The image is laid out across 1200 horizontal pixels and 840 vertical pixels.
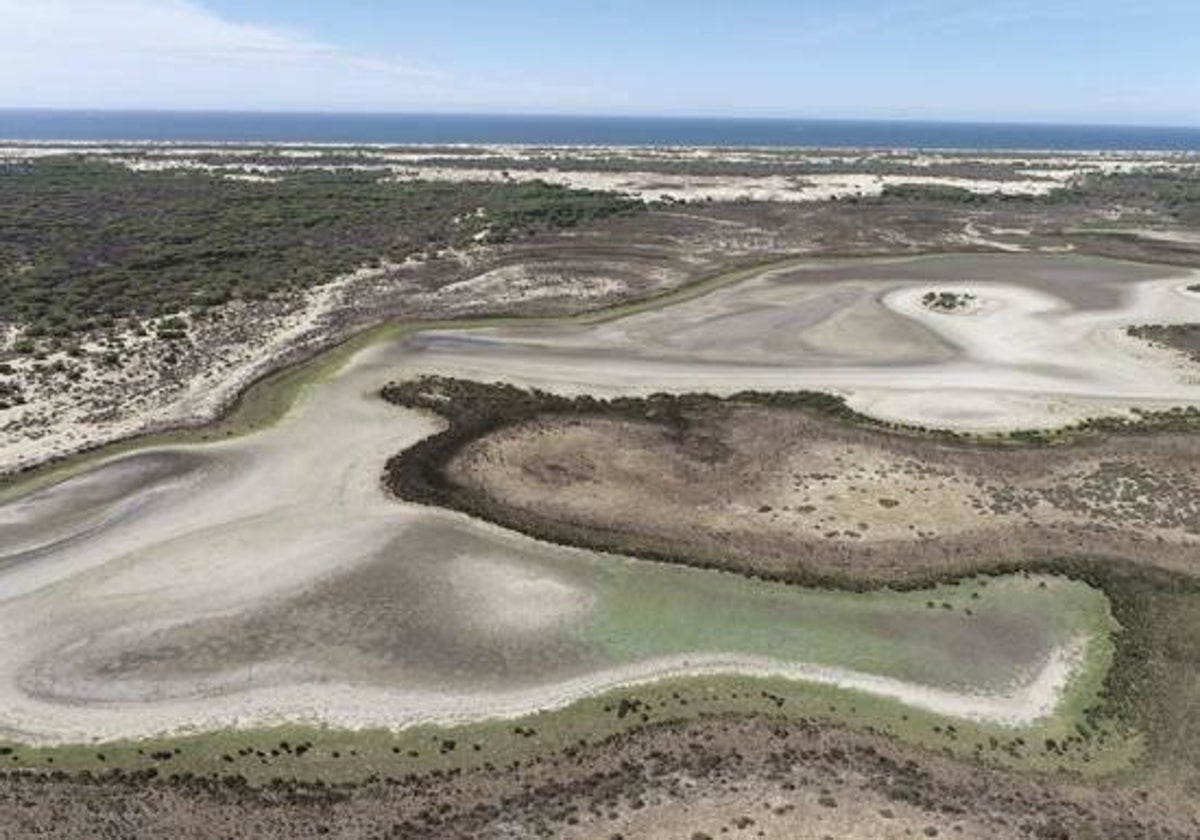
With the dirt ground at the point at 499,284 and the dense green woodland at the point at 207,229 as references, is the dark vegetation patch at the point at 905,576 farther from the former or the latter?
the dense green woodland at the point at 207,229

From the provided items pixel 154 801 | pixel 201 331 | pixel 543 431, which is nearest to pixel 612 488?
pixel 543 431

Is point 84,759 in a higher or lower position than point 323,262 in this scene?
lower

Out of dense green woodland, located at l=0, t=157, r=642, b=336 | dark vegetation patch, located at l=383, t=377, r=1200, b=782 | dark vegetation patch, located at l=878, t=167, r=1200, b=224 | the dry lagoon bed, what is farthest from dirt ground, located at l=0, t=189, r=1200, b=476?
dark vegetation patch, located at l=383, t=377, r=1200, b=782

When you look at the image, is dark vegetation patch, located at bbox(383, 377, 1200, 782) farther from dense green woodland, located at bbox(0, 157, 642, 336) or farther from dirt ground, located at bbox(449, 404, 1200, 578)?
dense green woodland, located at bbox(0, 157, 642, 336)

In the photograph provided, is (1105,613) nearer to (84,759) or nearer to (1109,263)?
(84,759)

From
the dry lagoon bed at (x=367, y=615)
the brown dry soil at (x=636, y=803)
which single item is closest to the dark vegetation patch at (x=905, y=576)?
the dry lagoon bed at (x=367, y=615)

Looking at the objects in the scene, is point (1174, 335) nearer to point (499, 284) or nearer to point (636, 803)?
point (499, 284)

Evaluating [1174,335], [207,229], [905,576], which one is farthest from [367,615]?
[207,229]
